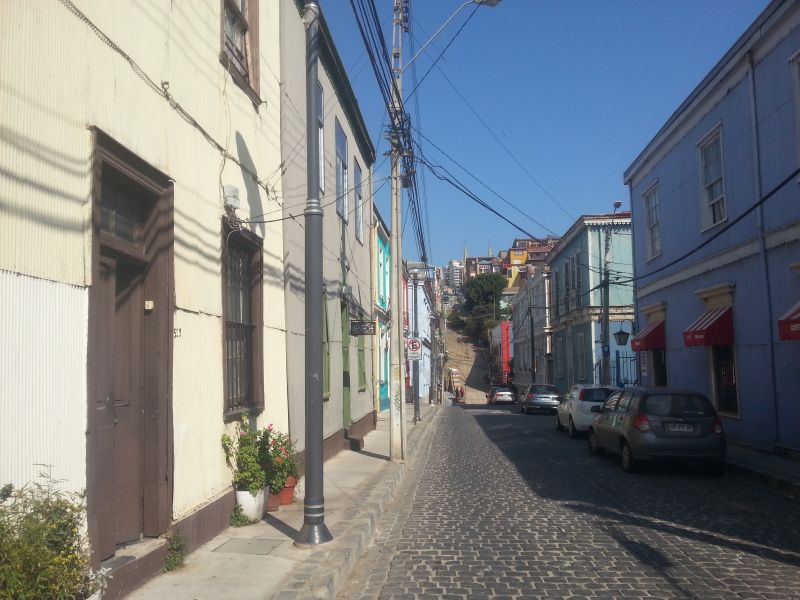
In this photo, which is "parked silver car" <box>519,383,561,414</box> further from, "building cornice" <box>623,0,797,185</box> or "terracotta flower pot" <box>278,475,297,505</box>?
"terracotta flower pot" <box>278,475,297,505</box>

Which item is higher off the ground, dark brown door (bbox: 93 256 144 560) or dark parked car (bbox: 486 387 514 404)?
dark brown door (bbox: 93 256 144 560)

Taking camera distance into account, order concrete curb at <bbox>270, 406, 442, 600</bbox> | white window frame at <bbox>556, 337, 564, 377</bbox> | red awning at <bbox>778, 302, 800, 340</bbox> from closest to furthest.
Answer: concrete curb at <bbox>270, 406, 442, 600</bbox>
red awning at <bbox>778, 302, 800, 340</bbox>
white window frame at <bbox>556, 337, 564, 377</bbox>

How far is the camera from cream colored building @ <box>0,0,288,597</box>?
4215mm

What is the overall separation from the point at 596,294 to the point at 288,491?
88.4 feet

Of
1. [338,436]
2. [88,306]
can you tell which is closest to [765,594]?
[88,306]

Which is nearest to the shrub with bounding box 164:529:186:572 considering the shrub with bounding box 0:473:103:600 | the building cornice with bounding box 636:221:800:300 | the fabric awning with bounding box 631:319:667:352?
the shrub with bounding box 0:473:103:600

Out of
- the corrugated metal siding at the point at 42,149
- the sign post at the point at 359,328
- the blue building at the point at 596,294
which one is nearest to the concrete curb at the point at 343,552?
the corrugated metal siding at the point at 42,149

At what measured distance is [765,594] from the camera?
18.8 ft

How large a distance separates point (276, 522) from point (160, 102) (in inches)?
177

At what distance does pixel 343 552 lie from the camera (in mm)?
6734

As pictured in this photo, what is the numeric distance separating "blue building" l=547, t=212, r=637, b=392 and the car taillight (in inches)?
752

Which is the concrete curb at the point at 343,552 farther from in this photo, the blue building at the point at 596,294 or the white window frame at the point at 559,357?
the white window frame at the point at 559,357

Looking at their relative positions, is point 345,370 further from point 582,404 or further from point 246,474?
point 246,474

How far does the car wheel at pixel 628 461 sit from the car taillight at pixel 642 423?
0.44m
